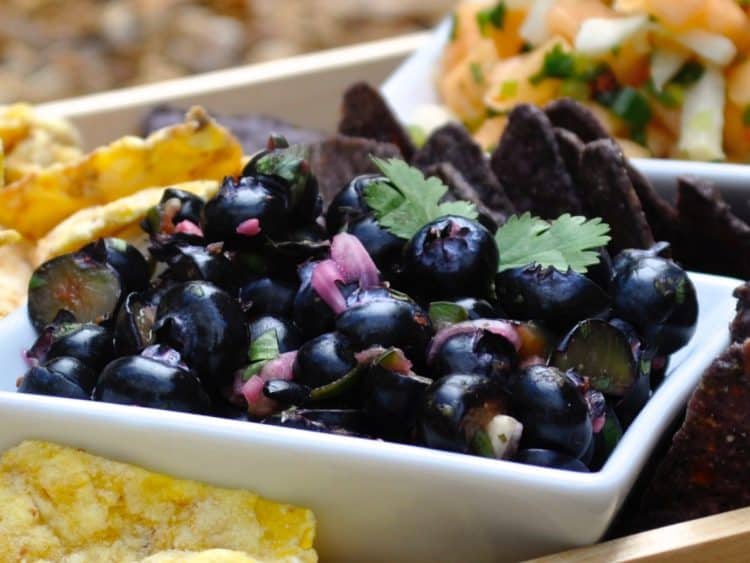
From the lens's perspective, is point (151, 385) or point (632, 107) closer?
point (151, 385)

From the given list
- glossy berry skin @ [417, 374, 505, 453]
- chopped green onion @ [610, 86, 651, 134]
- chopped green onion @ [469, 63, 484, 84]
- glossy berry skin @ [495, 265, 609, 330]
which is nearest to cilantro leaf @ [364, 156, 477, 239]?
glossy berry skin @ [495, 265, 609, 330]

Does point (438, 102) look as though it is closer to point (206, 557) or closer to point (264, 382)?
point (264, 382)

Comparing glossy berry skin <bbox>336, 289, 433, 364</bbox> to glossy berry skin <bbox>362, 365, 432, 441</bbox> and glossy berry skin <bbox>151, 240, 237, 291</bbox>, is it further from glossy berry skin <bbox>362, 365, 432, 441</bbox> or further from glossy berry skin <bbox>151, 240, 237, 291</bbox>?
glossy berry skin <bbox>151, 240, 237, 291</bbox>

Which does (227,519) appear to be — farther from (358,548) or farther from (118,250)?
(118,250)

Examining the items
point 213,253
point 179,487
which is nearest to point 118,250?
point 213,253

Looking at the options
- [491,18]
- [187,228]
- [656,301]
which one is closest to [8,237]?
[187,228]

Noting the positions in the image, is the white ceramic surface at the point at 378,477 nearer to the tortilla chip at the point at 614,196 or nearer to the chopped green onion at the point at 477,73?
the tortilla chip at the point at 614,196
